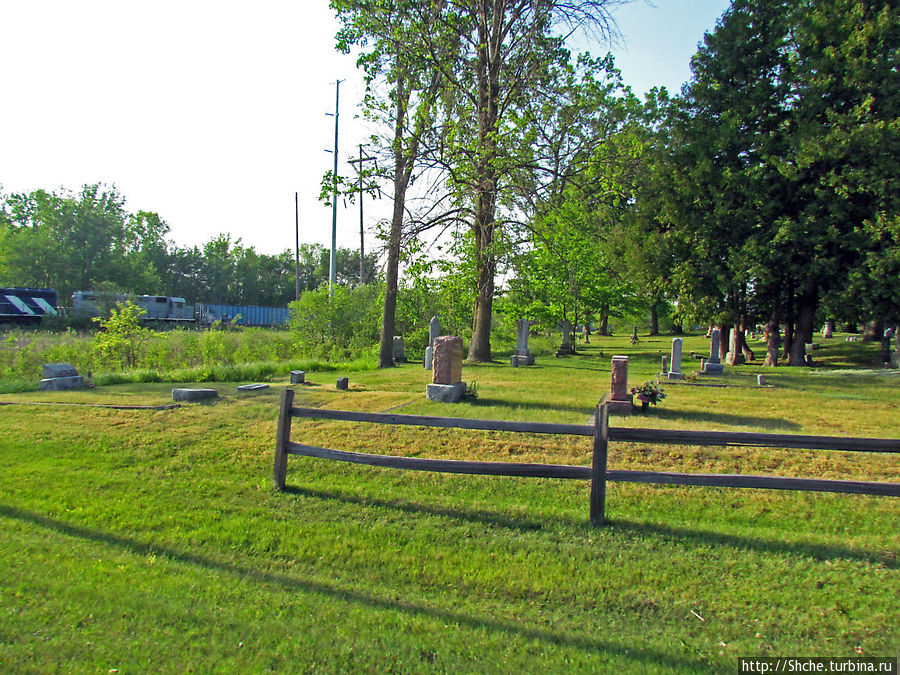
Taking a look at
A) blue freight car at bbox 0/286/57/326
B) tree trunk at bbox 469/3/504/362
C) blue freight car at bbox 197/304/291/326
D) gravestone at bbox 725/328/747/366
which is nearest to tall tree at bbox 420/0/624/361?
tree trunk at bbox 469/3/504/362

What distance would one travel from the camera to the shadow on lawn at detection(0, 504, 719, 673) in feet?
11.0

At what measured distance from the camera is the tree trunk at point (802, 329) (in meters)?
23.2

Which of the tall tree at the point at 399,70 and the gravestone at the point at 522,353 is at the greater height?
the tall tree at the point at 399,70

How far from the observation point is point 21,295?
41406mm

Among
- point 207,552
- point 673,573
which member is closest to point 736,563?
point 673,573

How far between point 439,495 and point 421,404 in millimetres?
4868

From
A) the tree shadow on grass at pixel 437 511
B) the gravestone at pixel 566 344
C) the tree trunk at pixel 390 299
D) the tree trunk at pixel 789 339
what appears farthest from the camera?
the gravestone at pixel 566 344

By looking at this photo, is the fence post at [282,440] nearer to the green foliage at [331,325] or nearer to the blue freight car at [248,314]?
the green foliage at [331,325]

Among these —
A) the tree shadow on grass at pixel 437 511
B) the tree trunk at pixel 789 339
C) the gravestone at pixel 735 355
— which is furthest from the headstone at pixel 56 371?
the tree trunk at pixel 789 339

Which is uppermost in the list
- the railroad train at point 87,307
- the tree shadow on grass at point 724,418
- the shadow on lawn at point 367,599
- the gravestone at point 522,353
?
the railroad train at point 87,307

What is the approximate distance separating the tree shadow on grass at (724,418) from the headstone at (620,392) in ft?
1.53

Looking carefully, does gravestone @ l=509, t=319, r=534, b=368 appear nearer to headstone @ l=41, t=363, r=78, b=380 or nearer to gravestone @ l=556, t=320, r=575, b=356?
gravestone @ l=556, t=320, r=575, b=356

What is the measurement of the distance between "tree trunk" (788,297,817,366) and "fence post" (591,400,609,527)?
22.4 m

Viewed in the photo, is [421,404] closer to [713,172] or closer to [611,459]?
[611,459]
